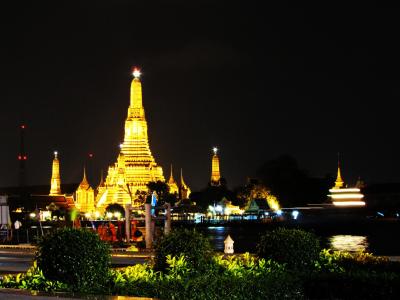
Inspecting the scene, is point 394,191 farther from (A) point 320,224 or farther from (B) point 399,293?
(B) point 399,293

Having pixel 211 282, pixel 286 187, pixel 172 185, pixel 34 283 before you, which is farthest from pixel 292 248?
pixel 172 185

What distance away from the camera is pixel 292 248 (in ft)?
58.4

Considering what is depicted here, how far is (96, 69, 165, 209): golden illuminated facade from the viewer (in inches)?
4909

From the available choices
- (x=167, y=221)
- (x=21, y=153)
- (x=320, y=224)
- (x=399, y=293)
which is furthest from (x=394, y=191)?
(x=399, y=293)

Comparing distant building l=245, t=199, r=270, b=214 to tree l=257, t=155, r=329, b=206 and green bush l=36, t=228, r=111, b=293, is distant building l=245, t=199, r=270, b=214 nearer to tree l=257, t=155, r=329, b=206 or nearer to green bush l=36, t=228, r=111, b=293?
tree l=257, t=155, r=329, b=206

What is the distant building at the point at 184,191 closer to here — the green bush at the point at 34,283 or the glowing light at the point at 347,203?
the glowing light at the point at 347,203

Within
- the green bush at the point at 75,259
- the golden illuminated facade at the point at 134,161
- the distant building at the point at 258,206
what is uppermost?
the golden illuminated facade at the point at 134,161

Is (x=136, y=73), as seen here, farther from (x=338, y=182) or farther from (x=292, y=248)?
(x=292, y=248)

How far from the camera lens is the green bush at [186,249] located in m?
16.1

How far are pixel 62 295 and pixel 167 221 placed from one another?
898 inches

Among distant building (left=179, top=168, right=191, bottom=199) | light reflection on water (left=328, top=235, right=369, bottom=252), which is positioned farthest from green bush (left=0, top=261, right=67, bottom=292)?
distant building (left=179, top=168, right=191, bottom=199)

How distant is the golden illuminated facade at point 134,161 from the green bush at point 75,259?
107234 millimetres

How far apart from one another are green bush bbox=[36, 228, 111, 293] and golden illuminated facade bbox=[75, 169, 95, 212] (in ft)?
412

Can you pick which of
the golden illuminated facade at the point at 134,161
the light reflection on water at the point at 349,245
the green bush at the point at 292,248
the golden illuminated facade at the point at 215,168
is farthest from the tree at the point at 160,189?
the green bush at the point at 292,248
